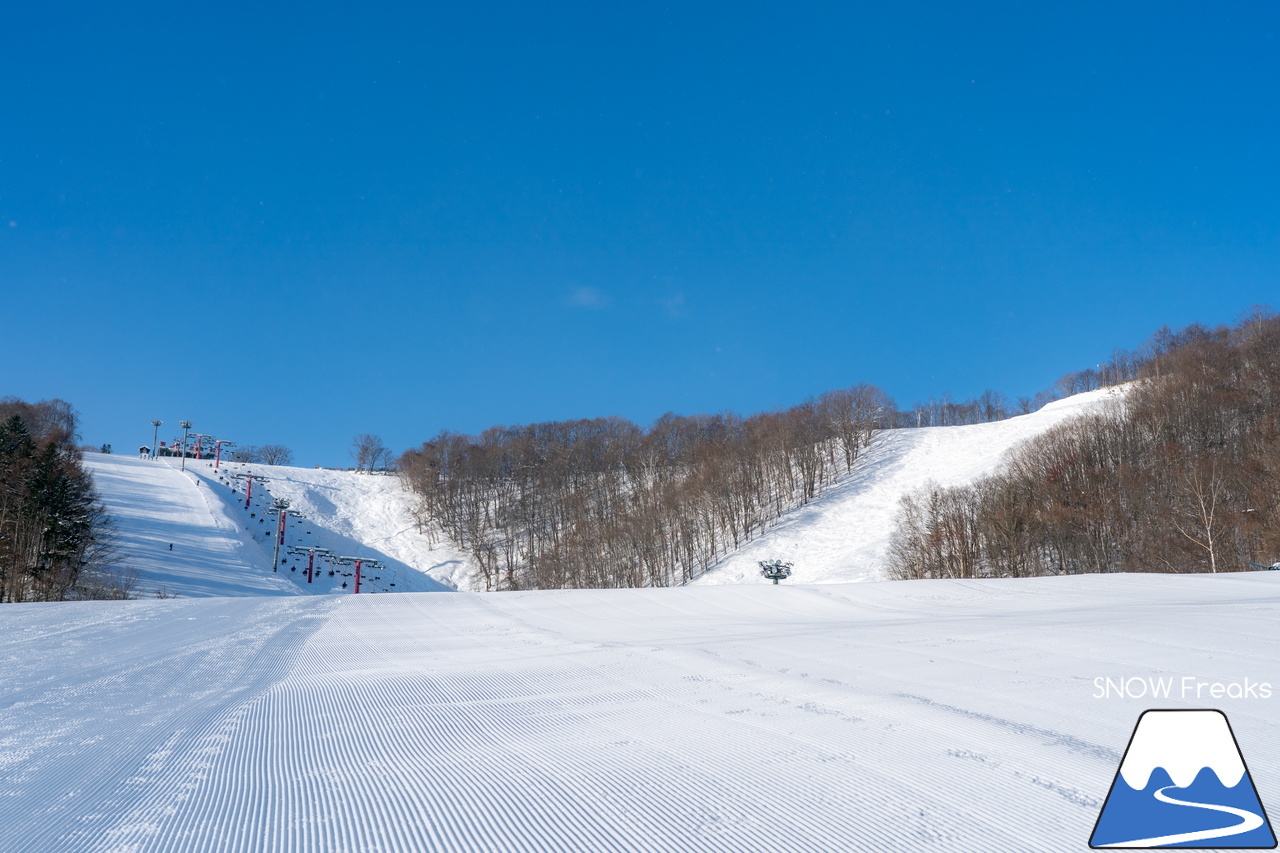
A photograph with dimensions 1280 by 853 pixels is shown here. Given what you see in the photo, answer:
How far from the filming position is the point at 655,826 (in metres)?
1.80

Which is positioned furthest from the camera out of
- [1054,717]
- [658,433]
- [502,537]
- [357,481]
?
[357,481]

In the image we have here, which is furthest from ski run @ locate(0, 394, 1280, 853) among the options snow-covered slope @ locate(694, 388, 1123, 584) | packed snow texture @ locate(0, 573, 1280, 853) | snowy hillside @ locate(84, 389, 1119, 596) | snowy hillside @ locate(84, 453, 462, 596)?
snow-covered slope @ locate(694, 388, 1123, 584)

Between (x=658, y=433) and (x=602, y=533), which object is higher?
(x=658, y=433)

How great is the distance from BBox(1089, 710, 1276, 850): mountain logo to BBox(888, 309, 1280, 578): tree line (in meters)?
25.1

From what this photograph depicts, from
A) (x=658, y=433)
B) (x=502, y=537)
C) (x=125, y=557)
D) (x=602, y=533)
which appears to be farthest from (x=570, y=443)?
(x=125, y=557)

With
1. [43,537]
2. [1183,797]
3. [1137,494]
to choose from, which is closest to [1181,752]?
[1183,797]

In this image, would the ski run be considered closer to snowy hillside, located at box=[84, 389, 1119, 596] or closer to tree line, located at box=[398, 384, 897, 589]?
snowy hillside, located at box=[84, 389, 1119, 596]

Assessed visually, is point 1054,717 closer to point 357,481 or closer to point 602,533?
point 602,533

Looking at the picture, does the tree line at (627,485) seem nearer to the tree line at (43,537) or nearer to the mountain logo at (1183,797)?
the tree line at (43,537)

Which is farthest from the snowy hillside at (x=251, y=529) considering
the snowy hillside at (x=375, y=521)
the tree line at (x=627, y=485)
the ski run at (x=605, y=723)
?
the ski run at (x=605, y=723)

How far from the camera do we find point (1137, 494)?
29641 mm

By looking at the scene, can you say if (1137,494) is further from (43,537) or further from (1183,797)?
(43,537)

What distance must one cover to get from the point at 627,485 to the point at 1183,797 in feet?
199

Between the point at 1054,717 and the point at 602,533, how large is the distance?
47.3 metres
